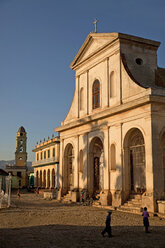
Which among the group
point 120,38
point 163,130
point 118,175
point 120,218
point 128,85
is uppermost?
point 120,38

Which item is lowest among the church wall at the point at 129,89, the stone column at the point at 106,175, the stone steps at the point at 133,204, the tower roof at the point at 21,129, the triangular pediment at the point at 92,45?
the stone steps at the point at 133,204

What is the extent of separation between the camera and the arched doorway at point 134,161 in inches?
765

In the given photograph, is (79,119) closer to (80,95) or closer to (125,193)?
(80,95)

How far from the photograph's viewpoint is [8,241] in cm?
1012

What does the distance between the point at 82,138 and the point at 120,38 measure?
8216 mm

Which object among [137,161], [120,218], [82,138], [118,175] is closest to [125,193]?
[118,175]

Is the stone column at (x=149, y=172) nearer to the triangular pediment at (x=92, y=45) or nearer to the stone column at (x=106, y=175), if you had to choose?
the stone column at (x=106, y=175)

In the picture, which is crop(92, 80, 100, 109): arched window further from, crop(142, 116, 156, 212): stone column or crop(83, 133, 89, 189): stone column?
crop(142, 116, 156, 212): stone column

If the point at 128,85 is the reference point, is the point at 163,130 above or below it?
below

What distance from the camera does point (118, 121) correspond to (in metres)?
20.0

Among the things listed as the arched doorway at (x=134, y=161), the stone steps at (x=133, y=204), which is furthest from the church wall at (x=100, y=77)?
the stone steps at (x=133, y=204)

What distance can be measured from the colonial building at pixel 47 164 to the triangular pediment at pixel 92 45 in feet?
59.1

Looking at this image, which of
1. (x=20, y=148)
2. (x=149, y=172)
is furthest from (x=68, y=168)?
(x=20, y=148)

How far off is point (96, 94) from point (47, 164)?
2430cm
